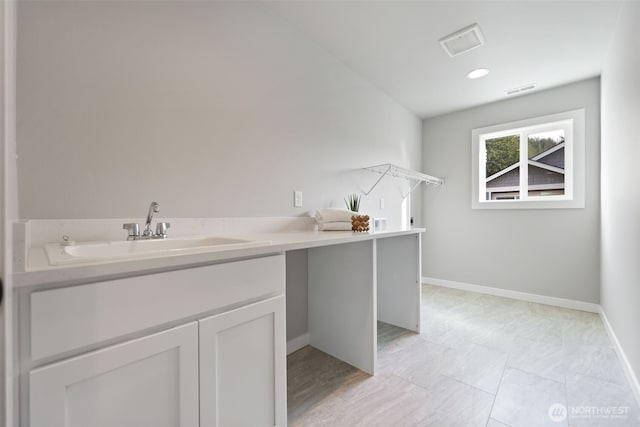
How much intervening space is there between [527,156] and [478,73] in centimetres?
121

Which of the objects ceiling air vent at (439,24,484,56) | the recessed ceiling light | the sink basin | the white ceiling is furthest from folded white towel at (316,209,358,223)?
the recessed ceiling light

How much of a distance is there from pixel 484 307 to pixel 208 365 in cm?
280

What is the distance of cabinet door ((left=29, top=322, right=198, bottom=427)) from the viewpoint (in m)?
0.55

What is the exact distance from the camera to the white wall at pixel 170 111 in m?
A: 1.02

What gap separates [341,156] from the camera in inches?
91.6

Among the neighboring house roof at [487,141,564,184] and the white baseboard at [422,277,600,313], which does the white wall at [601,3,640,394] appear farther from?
the neighboring house roof at [487,141,564,184]

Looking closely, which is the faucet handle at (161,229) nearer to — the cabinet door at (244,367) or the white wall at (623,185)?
the cabinet door at (244,367)

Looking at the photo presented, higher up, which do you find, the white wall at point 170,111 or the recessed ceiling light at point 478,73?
the recessed ceiling light at point 478,73

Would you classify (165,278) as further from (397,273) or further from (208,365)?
(397,273)

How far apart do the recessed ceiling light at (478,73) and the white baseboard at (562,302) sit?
2.28m

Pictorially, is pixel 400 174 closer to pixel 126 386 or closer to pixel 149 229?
pixel 149 229

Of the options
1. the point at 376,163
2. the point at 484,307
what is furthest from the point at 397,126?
the point at 484,307

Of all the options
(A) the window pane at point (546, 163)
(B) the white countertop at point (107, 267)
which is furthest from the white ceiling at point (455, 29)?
(B) the white countertop at point (107, 267)

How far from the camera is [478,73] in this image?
8.23 feet
